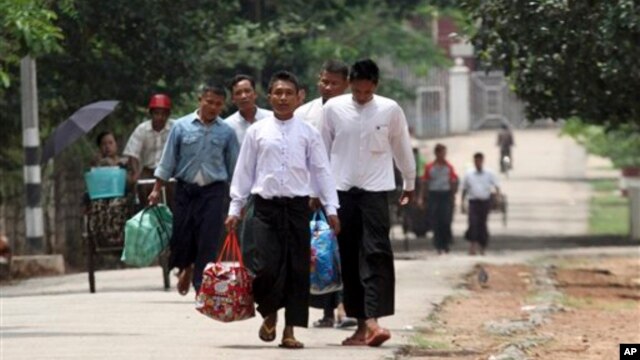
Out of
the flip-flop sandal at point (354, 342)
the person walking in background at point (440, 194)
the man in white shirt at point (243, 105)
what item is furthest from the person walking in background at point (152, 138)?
the person walking in background at point (440, 194)

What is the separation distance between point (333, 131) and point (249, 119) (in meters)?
3.00

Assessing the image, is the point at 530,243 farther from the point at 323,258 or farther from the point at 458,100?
the point at 458,100

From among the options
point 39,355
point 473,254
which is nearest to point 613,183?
point 473,254

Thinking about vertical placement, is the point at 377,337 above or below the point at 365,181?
below

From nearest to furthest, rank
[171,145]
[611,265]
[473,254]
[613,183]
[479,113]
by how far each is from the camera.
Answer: [171,145]
[611,265]
[473,254]
[613,183]
[479,113]

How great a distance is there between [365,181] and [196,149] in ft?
A: 9.30

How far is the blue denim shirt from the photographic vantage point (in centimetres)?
1772

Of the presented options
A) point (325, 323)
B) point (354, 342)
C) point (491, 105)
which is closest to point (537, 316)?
point (325, 323)

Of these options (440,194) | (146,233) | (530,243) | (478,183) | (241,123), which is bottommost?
(530,243)

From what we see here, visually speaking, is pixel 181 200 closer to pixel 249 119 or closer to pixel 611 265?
pixel 249 119

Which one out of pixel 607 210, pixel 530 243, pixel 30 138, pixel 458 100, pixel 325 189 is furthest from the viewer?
pixel 458 100

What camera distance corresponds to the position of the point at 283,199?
14.8 meters

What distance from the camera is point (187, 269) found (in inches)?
710

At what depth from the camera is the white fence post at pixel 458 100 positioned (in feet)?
254
